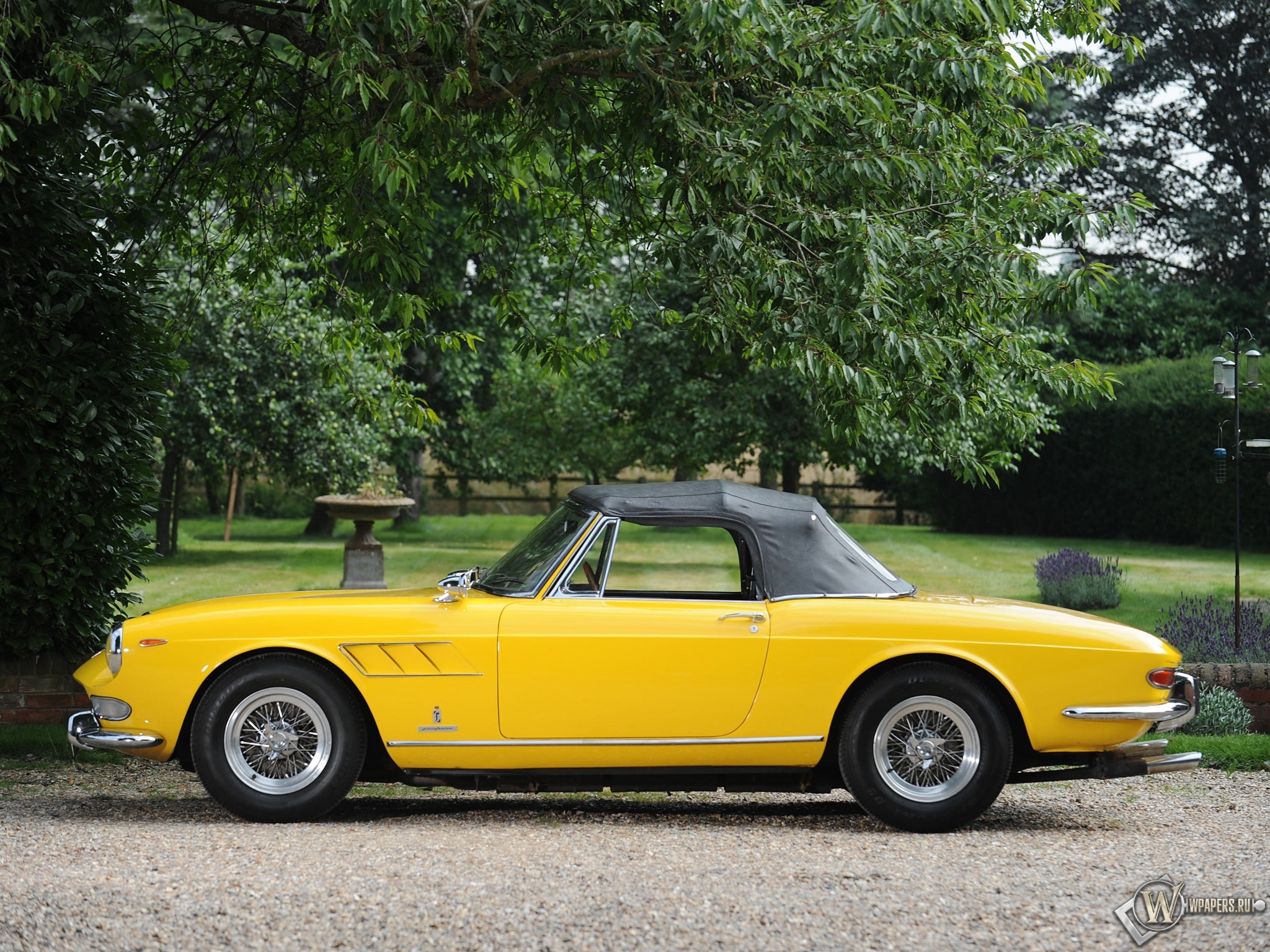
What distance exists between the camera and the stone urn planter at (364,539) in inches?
675

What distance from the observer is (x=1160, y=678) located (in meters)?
5.54

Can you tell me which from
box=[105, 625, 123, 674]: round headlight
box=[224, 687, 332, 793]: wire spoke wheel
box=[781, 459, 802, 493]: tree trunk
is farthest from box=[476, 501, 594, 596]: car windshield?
box=[781, 459, 802, 493]: tree trunk

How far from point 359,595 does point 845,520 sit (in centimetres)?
2757

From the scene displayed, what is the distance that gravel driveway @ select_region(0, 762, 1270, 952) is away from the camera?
4020 mm

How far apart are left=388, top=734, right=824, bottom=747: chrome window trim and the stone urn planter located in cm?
1185

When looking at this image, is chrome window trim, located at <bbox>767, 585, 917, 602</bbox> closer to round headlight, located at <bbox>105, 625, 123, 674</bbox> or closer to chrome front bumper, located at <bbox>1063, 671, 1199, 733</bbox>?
chrome front bumper, located at <bbox>1063, 671, 1199, 733</bbox>

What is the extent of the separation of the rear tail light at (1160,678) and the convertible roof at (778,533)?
43.4 inches

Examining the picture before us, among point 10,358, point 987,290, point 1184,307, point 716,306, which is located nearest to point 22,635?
point 10,358

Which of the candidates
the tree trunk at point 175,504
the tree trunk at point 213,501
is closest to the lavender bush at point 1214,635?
the tree trunk at point 175,504

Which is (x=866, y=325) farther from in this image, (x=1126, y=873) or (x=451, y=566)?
(x=451, y=566)

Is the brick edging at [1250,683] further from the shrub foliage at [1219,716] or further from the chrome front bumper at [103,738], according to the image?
the chrome front bumper at [103,738]

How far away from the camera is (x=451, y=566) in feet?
65.9

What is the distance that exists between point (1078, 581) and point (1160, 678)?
10131 mm

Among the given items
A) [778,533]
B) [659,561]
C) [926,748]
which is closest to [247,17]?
[778,533]
